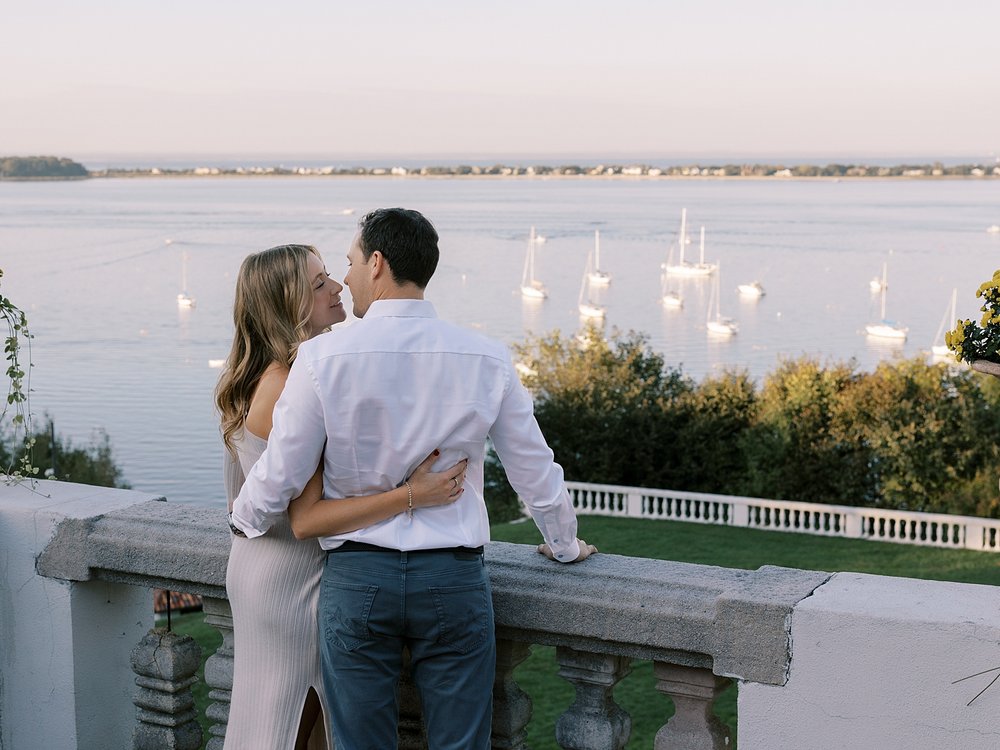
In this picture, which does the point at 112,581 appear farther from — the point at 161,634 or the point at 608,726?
the point at 608,726

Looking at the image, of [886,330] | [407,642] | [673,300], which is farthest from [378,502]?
[673,300]

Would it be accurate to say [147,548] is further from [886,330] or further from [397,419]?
[886,330]

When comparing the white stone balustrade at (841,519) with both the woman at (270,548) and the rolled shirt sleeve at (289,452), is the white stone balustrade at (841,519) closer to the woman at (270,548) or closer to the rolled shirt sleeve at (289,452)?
the woman at (270,548)

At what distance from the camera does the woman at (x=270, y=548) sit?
8.52ft

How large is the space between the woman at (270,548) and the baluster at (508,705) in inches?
16.5

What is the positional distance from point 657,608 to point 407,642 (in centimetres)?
53

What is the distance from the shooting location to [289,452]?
240 cm

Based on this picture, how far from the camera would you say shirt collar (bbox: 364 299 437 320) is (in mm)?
2406

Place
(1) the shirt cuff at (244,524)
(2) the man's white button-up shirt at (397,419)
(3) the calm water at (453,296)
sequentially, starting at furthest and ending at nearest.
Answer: (3) the calm water at (453,296)
(1) the shirt cuff at (244,524)
(2) the man's white button-up shirt at (397,419)

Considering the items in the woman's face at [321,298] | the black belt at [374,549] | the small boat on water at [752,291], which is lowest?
the small boat on water at [752,291]

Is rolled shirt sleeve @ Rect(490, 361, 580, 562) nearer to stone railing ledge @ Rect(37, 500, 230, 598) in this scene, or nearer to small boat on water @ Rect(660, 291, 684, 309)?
stone railing ledge @ Rect(37, 500, 230, 598)

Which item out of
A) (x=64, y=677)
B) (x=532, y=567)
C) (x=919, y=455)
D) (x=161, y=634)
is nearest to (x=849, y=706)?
(x=532, y=567)

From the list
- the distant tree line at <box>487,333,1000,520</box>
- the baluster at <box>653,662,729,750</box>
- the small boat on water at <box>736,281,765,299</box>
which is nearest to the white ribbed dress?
the baluster at <box>653,662,729,750</box>

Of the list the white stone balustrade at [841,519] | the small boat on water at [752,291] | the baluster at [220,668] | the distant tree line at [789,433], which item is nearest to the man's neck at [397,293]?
the baluster at [220,668]
